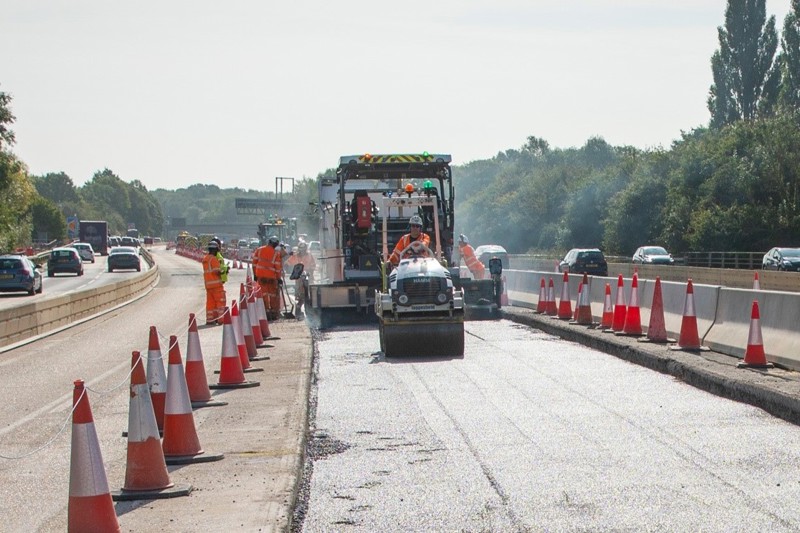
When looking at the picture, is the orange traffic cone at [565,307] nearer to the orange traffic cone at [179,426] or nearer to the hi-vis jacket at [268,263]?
the hi-vis jacket at [268,263]

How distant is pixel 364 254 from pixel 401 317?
695 centimetres

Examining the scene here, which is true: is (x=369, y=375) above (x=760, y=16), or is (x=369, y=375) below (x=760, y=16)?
below

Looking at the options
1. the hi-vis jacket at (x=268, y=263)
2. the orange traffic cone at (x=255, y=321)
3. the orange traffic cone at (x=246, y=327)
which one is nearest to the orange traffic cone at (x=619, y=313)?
the orange traffic cone at (x=255, y=321)

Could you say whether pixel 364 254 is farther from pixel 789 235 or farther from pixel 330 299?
pixel 789 235

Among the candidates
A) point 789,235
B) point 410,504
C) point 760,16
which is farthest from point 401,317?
point 760,16

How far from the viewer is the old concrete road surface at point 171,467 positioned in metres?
8.11

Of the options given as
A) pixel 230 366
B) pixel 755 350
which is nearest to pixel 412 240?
pixel 230 366

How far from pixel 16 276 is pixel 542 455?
4120 cm

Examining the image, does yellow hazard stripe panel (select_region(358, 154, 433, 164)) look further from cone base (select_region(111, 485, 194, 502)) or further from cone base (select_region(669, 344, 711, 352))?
cone base (select_region(111, 485, 194, 502))

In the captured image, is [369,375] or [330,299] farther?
[330,299]

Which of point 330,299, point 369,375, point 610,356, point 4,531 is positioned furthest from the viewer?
point 330,299

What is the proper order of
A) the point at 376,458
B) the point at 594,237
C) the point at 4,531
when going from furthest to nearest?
1. the point at 594,237
2. the point at 376,458
3. the point at 4,531

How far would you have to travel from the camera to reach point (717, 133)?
3091 inches

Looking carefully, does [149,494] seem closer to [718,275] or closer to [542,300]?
[542,300]
